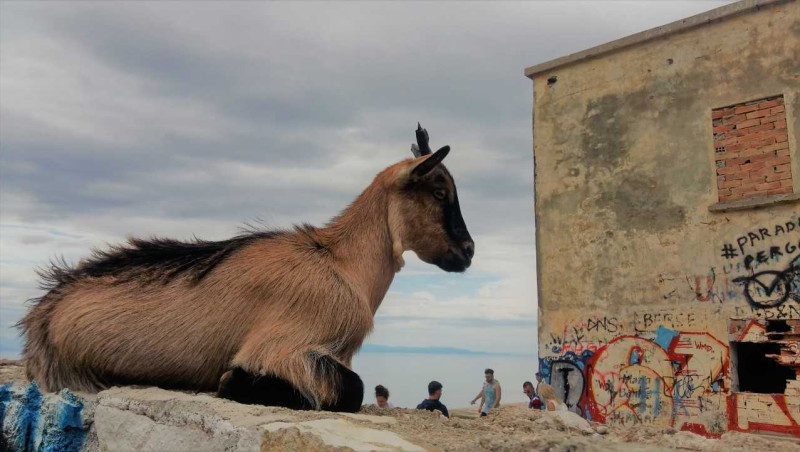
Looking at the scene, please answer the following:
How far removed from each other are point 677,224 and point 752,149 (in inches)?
60.6

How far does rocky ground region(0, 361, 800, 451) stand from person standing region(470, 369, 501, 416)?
7.91 meters

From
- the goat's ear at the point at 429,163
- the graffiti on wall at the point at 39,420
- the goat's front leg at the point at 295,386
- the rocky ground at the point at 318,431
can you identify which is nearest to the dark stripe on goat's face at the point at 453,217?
the goat's ear at the point at 429,163

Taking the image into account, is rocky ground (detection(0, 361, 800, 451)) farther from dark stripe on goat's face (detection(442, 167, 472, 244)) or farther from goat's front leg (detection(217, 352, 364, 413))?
dark stripe on goat's face (detection(442, 167, 472, 244))

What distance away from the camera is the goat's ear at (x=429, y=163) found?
15.4 feet

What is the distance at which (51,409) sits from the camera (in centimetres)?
436

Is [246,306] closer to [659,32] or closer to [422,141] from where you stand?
[422,141]

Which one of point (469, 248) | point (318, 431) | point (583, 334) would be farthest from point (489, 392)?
point (318, 431)

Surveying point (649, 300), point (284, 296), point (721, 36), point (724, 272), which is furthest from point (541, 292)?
point (284, 296)

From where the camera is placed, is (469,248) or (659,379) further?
(659,379)

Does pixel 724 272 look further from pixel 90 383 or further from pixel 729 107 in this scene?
pixel 90 383

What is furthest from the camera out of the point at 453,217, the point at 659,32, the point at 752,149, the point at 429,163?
the point at 659,32

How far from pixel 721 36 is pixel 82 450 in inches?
404

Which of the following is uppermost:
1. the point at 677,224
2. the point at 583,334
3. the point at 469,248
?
the point at 677,224

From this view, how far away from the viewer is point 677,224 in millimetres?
10320
